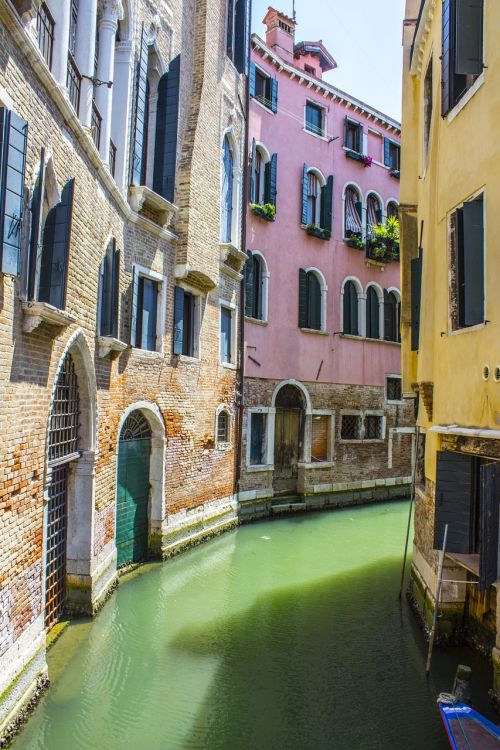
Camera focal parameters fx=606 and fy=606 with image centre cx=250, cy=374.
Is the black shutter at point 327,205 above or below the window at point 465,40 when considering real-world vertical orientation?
above

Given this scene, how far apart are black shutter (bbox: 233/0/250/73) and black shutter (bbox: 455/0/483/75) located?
280 inches

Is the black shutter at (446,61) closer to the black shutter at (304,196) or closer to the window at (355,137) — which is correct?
the black shutter at (304,196)

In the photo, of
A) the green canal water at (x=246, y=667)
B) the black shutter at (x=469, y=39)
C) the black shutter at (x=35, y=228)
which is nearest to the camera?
the black shutter at (x=35, y=228)

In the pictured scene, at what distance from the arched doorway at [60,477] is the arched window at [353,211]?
10935 mm

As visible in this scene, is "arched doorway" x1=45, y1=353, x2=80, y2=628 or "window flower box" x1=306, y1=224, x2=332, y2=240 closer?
"arched doorway" x1=45, y1=353, x2=80, y2=628

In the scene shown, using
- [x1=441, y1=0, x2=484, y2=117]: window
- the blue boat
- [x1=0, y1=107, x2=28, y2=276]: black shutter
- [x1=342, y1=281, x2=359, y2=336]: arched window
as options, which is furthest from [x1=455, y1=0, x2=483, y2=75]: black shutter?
[x1=342, y1=281, x2=359, y2=336]: arched window

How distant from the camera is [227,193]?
38.5ft

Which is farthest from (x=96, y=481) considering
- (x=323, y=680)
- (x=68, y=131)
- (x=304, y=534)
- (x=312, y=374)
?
(x=312, y=374)

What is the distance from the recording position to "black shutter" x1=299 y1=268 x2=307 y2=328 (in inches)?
550

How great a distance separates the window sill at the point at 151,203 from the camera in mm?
8086

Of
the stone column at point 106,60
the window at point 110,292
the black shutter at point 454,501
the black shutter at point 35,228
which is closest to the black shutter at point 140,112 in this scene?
the stone column at point 106,60

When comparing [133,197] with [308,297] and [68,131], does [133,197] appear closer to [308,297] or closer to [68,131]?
[68,131]

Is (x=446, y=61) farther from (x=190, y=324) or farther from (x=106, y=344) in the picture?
(x=190, y=324)

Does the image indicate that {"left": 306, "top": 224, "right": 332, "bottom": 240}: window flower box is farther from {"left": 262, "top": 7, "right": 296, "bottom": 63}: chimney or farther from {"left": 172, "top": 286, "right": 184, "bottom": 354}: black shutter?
{"left": 172, "top": 286, "right": 184, "bottom": 354}: black shutter
